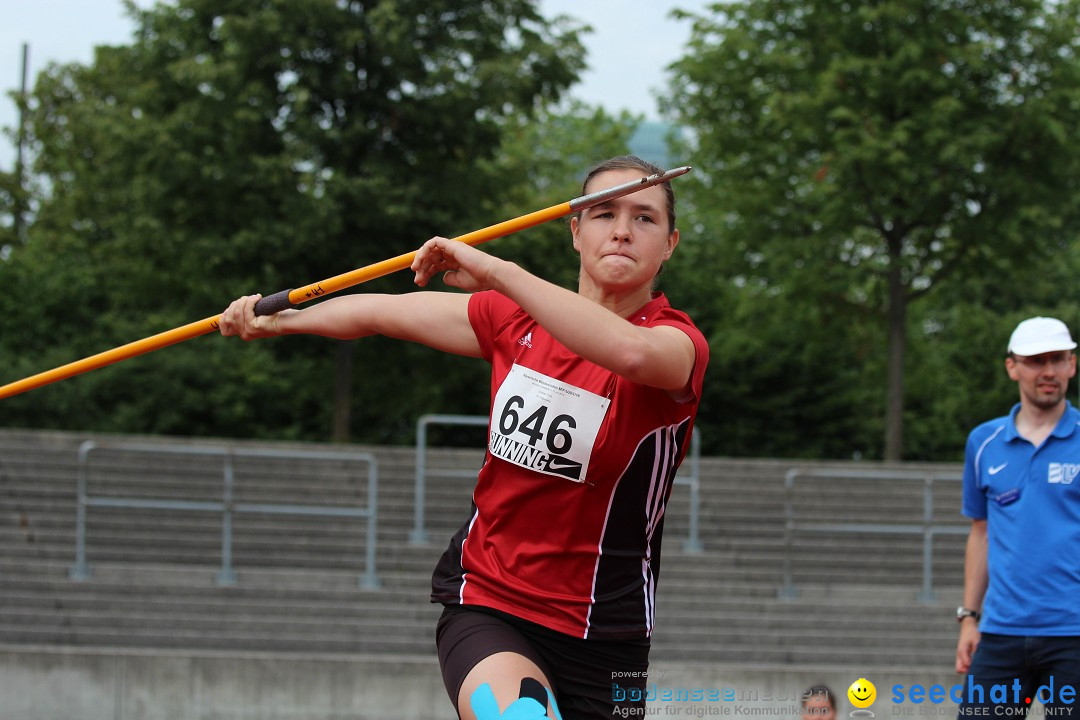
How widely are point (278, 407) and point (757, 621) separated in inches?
545

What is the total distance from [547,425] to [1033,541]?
2.63m

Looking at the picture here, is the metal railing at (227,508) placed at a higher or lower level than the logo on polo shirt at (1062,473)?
lower

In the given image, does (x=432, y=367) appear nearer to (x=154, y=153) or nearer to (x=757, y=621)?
(x=154, y=153)

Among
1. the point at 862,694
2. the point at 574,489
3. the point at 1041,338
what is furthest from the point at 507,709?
the point at 862,694

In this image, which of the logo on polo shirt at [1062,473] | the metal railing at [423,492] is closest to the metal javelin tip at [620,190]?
the logo on polo shirt at [1062,473]

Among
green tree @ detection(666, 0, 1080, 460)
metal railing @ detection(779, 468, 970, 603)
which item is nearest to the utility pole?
green tree @ detection(666, 0, 1080, 460)

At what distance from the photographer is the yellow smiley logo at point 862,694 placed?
7.78m

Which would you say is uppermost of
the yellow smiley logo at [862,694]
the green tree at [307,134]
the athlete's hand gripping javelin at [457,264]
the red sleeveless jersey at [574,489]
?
the green tree at [307,134]

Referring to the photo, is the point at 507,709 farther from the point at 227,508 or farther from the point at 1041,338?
the point at 227,508

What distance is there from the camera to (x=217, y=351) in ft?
71.7

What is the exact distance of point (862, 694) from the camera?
7.80m

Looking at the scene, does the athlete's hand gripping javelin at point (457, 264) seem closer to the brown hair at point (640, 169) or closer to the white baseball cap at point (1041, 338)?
the brown hair at point (640, 169)

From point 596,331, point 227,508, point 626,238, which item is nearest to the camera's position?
point 596,331

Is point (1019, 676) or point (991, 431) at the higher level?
point (991, 431)
